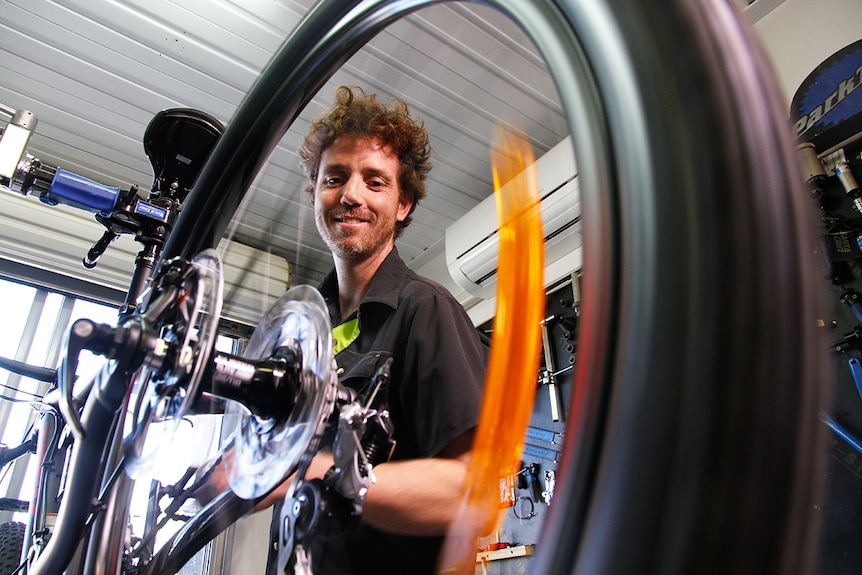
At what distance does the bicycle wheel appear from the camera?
0.10 m

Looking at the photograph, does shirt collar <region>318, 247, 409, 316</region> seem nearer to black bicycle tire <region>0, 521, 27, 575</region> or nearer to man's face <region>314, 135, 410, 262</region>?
man's face <region>314, 135, 410, 262</region>

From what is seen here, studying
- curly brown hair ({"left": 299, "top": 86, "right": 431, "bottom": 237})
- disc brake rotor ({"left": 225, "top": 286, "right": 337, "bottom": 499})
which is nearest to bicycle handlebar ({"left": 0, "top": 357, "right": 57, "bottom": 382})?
curly brown hair ({"left": 299, "top": 86, "right": 431, "bottom": 237})

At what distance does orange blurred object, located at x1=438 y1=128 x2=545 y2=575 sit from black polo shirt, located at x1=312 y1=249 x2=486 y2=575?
0.48 feet

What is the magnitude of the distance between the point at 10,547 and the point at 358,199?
99 centimetres

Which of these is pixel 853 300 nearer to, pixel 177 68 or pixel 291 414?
pixel 291 414

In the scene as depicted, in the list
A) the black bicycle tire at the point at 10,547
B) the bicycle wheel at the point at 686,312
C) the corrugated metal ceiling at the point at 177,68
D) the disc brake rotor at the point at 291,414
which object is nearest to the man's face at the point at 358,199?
the disc brake rotor at the point at 291,414

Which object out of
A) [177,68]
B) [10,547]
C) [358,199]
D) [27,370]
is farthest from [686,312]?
[177,68]

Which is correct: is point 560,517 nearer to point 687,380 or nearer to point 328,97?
point 687,380

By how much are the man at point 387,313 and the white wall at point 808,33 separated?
46.0 inches

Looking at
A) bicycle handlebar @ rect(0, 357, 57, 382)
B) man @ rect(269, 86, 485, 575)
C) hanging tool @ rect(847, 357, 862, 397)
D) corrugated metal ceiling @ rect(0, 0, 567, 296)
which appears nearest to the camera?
man @ rect(269, 86, 485, 575)

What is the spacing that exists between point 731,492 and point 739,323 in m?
0.03

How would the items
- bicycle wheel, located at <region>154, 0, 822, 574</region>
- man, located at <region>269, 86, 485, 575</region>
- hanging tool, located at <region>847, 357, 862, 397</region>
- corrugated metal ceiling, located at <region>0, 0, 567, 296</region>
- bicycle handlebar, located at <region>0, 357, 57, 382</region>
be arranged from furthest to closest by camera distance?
1. corrugated metal ceiling, located at <region>0, 0, 567, 296</region>
2. hanging tool, located at <region>847, 357, 862, 397</region>
3. bicycle handlebar, located at <region>0, 357, 57, 382</region>
4. man, located at <region>269, 86, 485, 575</region>
5. bicycle wheel, located at <region>154, 0, 822, 574</region>

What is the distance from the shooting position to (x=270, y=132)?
499 millimetres

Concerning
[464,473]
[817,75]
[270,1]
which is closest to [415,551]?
[464,473]
